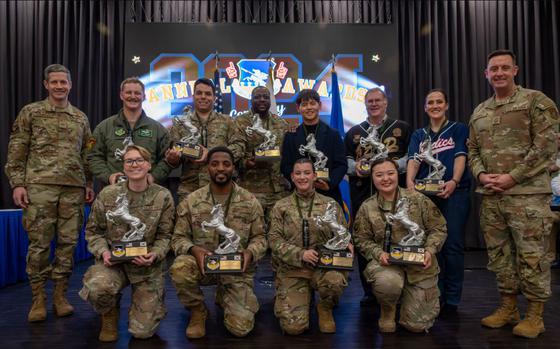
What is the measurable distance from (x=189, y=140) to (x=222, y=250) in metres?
1.19

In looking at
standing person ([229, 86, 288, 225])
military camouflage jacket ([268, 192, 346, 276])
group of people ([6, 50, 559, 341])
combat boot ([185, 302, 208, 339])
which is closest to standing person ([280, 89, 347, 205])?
group of people ([6, 50, 559, 341])

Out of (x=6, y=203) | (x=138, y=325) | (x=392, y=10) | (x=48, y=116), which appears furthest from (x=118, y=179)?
(x=392, y=10)

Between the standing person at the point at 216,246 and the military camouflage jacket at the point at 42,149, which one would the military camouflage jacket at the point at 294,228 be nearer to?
the standing person at the point at 216,246

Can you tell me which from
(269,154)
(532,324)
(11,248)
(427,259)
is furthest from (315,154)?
(11,248)

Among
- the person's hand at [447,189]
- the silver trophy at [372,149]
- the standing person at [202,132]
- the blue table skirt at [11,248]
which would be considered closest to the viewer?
the person's hand at [447,189]

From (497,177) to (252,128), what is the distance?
7.03ft

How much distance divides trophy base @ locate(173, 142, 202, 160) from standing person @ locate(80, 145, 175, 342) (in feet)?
1.33

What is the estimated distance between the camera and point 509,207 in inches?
136

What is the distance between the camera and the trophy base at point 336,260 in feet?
11.2

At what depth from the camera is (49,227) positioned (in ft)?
13.1

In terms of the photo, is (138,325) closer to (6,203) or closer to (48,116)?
(48,116)

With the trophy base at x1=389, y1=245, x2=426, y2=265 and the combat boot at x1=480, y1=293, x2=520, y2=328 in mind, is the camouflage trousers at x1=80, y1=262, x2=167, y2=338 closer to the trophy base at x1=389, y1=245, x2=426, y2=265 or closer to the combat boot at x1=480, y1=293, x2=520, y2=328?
the trophy base at x1=389, y1=245, x2=426, y2=265

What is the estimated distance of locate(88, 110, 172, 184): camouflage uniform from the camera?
418cm

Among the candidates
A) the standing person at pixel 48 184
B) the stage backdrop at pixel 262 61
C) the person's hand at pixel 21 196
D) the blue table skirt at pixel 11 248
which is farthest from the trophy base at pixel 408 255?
the stage backdrop at pixel 262 61
